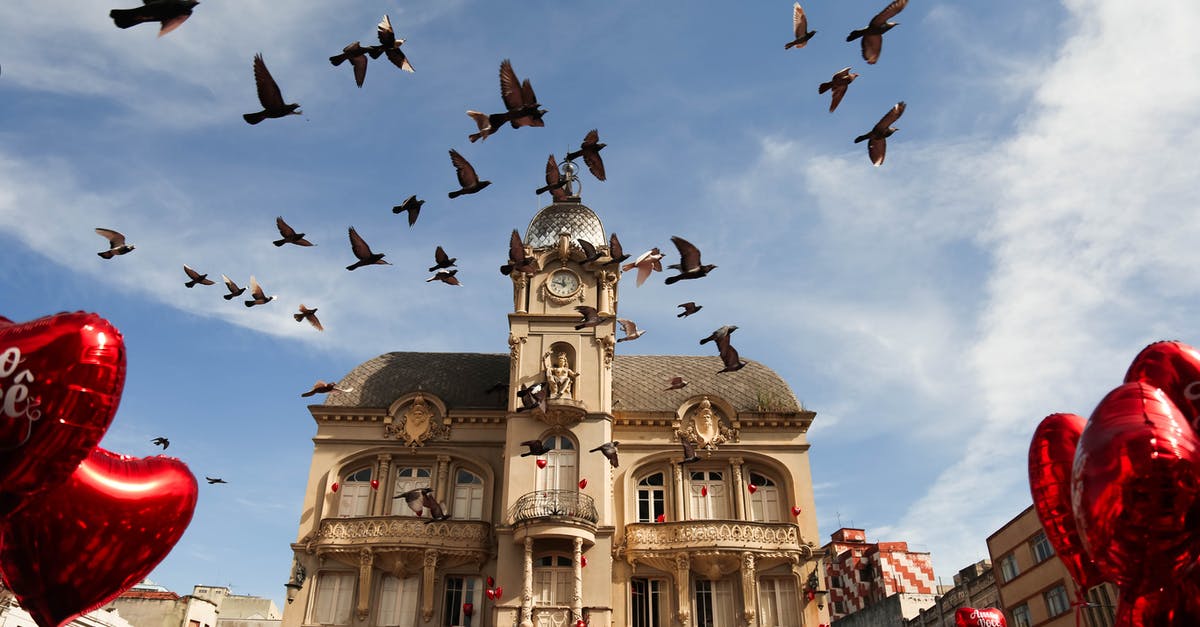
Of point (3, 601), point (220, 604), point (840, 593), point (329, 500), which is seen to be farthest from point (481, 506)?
point (840, 593)

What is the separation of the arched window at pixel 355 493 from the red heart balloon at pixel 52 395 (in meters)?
22.6

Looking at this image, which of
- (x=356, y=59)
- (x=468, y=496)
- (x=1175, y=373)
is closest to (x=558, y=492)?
(x=468, y=496)

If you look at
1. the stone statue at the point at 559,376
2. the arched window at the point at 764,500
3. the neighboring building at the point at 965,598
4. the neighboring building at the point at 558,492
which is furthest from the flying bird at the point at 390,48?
the neighboring building at the point at 965,598

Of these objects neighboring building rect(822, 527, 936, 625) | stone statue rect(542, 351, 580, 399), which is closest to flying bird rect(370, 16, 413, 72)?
stone statue rect(542, 351, 580, 399)

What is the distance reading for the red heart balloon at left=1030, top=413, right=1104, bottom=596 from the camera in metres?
8.65

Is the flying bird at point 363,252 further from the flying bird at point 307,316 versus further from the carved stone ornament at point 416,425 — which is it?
the carved stone ornament at point 416,425

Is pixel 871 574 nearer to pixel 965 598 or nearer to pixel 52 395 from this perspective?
pixel 965 598

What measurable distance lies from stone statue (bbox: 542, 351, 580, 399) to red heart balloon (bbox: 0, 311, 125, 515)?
70.0ft

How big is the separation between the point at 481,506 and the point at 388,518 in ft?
11.2

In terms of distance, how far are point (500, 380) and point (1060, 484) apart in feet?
84.3

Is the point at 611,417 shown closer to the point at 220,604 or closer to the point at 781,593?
the point at 781,593

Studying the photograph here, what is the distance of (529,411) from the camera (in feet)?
91.9

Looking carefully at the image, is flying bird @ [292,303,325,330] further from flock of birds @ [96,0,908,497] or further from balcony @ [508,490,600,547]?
balcony @ [508,490,600,547]

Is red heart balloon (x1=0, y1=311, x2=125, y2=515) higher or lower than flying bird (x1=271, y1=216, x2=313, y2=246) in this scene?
lower
